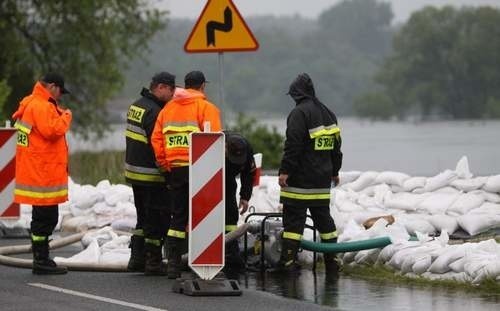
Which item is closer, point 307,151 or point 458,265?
point 458,265

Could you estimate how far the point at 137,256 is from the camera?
1309 centimetres

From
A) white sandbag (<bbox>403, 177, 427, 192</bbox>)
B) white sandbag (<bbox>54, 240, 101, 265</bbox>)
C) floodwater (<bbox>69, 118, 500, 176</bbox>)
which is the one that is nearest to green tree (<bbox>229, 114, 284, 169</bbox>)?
floodwater (<bbox>69, 118, 500, 176</bbox>)

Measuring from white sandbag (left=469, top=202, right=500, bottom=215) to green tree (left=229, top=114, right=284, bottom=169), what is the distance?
14.0 meters

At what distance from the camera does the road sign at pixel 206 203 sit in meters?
11.6

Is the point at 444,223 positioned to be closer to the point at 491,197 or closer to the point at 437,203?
the point at 437,203

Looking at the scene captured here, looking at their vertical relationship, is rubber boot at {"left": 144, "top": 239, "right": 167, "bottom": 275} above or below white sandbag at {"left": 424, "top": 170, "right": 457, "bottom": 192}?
below

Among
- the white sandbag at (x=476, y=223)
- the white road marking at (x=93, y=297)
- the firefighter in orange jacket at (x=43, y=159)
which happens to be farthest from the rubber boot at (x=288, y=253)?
the white sandbag at (x=476, y=223)

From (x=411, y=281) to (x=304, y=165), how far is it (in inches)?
57.1

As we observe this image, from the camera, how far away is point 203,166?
11594mm

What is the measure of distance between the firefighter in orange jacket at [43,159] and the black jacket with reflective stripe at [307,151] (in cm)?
198

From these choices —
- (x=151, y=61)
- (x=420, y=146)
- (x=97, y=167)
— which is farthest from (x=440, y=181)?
(x=151, y=61)

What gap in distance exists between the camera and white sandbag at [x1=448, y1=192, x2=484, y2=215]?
15921mm

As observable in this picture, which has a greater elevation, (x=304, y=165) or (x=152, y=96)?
(x=152, y=96)

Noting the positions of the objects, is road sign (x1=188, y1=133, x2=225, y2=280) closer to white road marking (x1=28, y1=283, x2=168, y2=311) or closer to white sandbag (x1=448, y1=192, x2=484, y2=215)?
white road marking (x1=28, y1=283, x2=168, y2=311)
